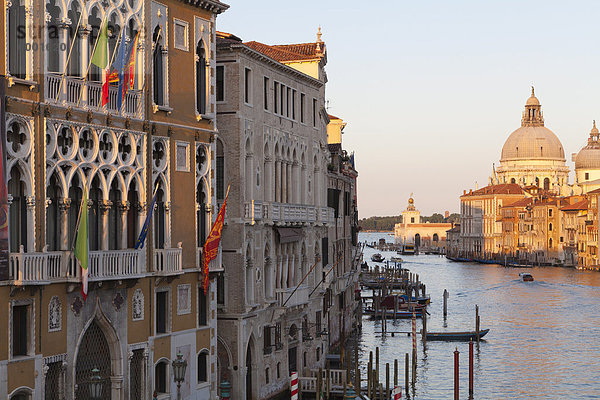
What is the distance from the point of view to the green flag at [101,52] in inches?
755

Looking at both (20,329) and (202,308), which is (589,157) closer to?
(202,308)

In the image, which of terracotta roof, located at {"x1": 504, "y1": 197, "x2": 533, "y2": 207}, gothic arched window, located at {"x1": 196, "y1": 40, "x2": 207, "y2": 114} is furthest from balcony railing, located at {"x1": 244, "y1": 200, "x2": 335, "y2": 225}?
terracotta roof, located at {"x1": 504, "y1": 197, "x2": 533, "y2": 207}

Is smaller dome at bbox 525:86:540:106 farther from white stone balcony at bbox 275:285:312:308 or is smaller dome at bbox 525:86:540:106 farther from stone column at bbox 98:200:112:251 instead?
stone column at bbox 98:200:112:251

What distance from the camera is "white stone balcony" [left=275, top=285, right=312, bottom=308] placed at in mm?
28438

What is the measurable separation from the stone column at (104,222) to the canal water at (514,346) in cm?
1693

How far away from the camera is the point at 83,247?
18688mm

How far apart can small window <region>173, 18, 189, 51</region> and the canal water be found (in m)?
16.3

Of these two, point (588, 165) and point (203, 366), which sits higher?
point (588, 165)

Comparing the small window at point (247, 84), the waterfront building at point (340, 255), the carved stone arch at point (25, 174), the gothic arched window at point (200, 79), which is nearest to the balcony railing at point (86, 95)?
the carved stone arch at point (25, 174)

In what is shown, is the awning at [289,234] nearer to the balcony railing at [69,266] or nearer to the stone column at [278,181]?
the stone column at [278,181]

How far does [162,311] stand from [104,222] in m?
2.88

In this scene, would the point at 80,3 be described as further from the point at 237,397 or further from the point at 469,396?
the point at 469,396

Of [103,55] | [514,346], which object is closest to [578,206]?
[514,346]

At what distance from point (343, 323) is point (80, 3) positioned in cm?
2414
